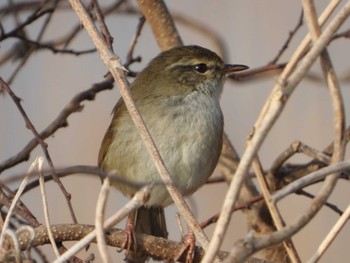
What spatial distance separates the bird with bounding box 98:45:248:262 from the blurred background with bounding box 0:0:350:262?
444mm

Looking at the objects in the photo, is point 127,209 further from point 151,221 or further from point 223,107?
point 223,107

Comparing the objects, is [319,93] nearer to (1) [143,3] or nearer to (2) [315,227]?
(2) [315,227]

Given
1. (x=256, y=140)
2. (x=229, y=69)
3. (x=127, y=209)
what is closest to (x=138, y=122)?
(x=127, y=209)

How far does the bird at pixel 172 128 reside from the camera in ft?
10.2

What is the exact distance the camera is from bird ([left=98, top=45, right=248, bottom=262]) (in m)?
3.10

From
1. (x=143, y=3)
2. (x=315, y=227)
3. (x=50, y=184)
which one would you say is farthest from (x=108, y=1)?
(x=315, y=227)

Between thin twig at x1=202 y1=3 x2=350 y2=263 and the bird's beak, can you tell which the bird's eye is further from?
thin twig at x1=202 y1=3 x2=350 y2=263

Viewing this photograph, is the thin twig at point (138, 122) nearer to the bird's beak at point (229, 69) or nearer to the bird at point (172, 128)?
the bird at point (172, 128)

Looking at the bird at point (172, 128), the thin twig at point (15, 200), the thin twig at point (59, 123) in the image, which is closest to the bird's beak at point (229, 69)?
the bird at point (172, 128)

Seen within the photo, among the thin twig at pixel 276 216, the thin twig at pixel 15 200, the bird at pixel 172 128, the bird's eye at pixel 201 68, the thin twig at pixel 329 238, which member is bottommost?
the thin twig at pixel 329 238

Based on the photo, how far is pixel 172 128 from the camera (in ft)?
10.2

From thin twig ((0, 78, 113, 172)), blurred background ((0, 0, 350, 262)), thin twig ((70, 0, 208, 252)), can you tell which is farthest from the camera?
blurred background ((0, 0, 350, 262))

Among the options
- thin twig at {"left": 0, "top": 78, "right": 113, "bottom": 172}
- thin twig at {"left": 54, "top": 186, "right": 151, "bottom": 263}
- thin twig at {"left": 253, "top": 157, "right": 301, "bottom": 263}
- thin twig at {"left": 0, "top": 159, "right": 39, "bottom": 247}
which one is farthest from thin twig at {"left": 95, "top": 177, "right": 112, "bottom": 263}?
thin twig at {"left": 0, "top": 78, "right": 113, "bottom": 172}

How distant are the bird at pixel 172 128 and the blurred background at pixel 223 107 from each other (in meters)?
0.44
